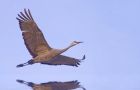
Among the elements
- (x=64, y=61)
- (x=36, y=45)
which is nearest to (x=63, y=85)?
(x=64, y=61)

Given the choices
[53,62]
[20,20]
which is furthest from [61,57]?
[20,20]

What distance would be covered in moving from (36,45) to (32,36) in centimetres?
10

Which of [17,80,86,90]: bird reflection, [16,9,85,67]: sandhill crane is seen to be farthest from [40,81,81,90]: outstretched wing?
[16,9,85,67]: sandhill crane

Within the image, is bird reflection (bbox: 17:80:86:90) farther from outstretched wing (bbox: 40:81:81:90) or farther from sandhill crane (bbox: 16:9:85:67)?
sandhill crane (bbox: 16:9:85:67)

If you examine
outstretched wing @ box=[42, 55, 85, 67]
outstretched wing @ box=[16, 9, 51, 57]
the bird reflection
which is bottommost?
the bird reflection

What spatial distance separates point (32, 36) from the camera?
7.02 meters

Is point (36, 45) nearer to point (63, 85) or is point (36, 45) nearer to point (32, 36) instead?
point (32, 36)

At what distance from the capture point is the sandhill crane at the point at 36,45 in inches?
275

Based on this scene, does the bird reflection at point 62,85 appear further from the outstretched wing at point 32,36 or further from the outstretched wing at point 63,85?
the outstretched wing at point 32,36

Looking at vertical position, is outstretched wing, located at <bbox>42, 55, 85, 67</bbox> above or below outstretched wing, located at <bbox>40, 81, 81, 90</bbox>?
above

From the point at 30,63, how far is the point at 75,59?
1.52 ft

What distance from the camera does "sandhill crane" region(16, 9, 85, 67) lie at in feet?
22.9

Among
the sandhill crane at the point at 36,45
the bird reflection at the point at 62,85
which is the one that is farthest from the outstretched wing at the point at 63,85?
the sandhill crane at the point at 36,45

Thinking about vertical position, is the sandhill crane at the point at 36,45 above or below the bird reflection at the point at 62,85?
above
